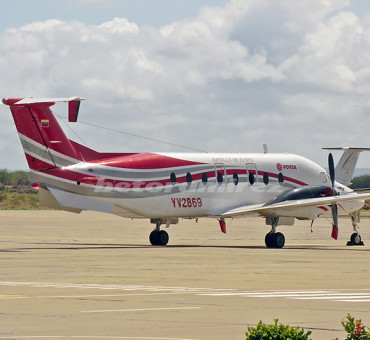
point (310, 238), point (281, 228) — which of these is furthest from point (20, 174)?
point (310, 238)

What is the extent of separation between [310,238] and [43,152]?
19347mm

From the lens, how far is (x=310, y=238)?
167 feet

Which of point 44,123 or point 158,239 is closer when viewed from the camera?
point 44,123

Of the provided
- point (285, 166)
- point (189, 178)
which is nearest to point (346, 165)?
point (285, 166)

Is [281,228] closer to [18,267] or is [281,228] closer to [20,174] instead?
[18,267]

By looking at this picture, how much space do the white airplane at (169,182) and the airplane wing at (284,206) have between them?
0.05 m

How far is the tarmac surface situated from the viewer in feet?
49.4

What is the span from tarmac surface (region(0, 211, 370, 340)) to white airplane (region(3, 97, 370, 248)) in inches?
97.9

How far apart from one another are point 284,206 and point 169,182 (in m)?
5.25

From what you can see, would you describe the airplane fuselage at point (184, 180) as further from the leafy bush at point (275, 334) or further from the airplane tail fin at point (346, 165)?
the leafy bush at point (275, 334)

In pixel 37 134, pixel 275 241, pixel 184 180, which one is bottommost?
pixel 275 241

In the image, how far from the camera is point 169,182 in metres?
39.9

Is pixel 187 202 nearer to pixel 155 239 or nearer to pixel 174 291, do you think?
pixel 155 239

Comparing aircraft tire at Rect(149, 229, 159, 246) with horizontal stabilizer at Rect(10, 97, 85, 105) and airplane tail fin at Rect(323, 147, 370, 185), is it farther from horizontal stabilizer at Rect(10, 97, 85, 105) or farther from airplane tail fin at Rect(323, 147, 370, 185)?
airplane tail fin at Rect(323, 147, 370, 185)
